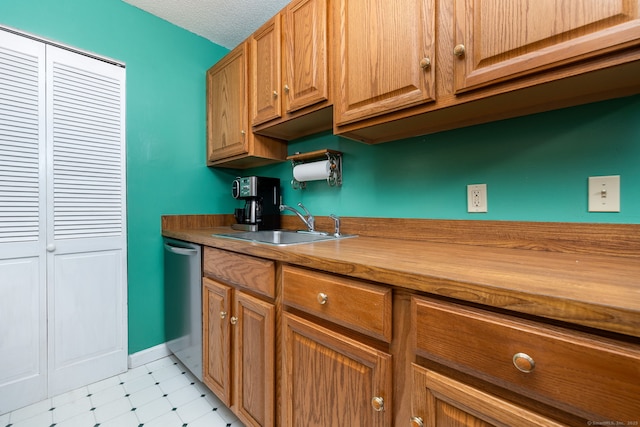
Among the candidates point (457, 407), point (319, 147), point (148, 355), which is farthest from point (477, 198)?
point (148, 355)

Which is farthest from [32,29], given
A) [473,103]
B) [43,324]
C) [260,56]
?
[473,103]

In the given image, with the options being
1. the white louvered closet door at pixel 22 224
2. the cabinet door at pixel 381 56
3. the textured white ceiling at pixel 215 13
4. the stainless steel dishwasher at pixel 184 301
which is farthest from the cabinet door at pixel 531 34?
the white louvered closet door at pixel 22 224

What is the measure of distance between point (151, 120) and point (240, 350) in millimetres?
1592

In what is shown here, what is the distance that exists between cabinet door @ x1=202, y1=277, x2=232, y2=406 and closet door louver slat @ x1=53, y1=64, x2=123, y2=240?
2.63 feet

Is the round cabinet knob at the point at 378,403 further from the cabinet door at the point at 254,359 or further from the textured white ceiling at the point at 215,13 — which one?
the textured white ceiling at the point at 215,13

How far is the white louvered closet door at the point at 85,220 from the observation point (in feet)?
4.84

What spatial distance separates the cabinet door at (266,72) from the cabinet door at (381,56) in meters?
0.41

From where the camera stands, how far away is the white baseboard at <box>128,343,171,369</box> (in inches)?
68.7

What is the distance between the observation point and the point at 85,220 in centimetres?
156

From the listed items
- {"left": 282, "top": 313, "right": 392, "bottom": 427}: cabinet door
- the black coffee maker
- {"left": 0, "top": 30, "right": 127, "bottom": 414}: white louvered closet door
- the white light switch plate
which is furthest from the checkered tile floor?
the white light switch plate

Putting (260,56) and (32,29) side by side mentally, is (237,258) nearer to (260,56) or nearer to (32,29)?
(260,56)

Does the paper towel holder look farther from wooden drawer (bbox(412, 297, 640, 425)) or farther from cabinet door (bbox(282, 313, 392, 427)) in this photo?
wooden drawer (bbox(412, 297, 640, 425))

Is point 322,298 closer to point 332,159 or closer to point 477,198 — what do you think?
point 477,198

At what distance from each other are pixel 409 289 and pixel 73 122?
6.35 feet
